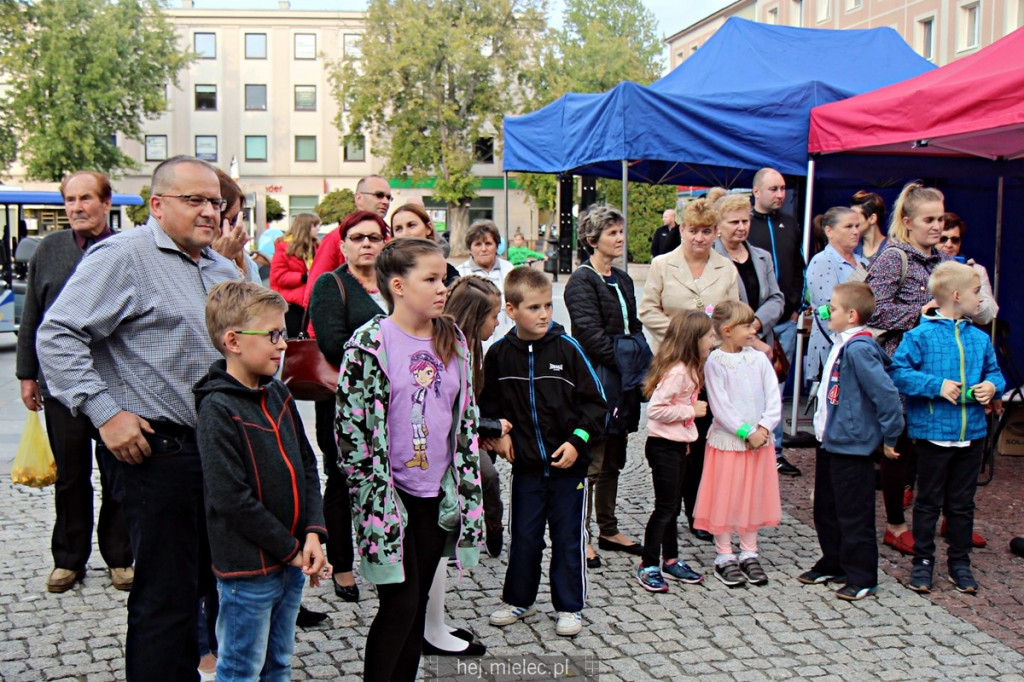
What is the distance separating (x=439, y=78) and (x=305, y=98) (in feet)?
39.8

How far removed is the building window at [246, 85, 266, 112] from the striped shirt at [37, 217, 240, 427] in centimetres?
5648

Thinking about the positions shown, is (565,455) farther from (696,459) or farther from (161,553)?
(161,553)

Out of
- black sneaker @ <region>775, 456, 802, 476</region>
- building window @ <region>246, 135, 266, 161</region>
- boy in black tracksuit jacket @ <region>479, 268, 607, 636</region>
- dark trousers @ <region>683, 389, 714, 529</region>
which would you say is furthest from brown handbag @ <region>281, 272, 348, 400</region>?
building window @ <region>246, 135, 266, 161</region>

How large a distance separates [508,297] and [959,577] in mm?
2677

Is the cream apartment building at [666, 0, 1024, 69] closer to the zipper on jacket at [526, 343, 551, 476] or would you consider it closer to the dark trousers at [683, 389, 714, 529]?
the dark trousers at [683, 389, 714, 529]

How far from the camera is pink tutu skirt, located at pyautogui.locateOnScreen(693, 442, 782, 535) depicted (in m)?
4.95

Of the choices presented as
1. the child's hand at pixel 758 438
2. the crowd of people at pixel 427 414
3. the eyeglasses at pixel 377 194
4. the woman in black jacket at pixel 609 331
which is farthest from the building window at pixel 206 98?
the child's hand at pixel 758 438

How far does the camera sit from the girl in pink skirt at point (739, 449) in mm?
4953

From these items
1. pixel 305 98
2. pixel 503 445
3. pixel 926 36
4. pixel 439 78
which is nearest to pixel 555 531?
pixel 503 445

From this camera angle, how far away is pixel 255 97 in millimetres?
56500

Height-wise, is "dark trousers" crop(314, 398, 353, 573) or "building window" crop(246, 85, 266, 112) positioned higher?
"building window" crop(246, 85, 266, 112)

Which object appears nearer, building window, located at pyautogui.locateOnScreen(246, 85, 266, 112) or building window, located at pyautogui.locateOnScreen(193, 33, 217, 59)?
building window, located at pyautogui.locateOnScreen(193, 33, 217, 59)

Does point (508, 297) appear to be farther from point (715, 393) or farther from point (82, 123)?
point (82, 123)

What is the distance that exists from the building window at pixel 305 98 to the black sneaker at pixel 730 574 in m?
55.0
